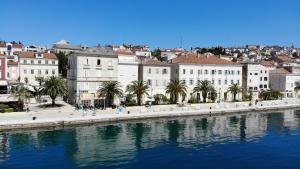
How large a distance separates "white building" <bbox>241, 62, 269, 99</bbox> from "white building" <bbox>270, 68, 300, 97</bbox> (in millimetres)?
6008

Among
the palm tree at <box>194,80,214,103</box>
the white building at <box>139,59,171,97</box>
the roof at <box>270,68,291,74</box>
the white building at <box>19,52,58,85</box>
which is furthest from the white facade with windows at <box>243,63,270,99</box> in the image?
the white building at <box>19,52,58,85</box>

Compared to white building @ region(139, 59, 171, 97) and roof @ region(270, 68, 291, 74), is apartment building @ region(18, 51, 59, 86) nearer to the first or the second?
white building @ region(139, 59, 171, 97)

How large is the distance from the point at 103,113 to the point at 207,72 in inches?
1245

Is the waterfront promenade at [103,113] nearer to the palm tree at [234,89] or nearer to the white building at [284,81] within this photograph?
the palm tree at [234,89]

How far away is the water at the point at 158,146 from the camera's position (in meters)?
36.6

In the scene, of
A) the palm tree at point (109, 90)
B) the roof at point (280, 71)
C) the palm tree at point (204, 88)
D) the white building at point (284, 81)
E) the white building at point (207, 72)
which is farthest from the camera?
the roof at point (280, 71)

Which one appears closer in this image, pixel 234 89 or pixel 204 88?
pixel 204 88

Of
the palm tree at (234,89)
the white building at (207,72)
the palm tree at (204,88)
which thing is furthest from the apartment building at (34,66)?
the palm tree at (234,89)

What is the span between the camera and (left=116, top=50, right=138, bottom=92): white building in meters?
75.2

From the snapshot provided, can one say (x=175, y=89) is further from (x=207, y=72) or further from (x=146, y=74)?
(x=207, y=72)

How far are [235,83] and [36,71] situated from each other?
45139mm

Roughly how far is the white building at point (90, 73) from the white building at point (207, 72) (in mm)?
15532

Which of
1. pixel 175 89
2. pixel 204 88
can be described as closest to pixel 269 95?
pixel 204 88

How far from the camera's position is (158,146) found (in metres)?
44.1
